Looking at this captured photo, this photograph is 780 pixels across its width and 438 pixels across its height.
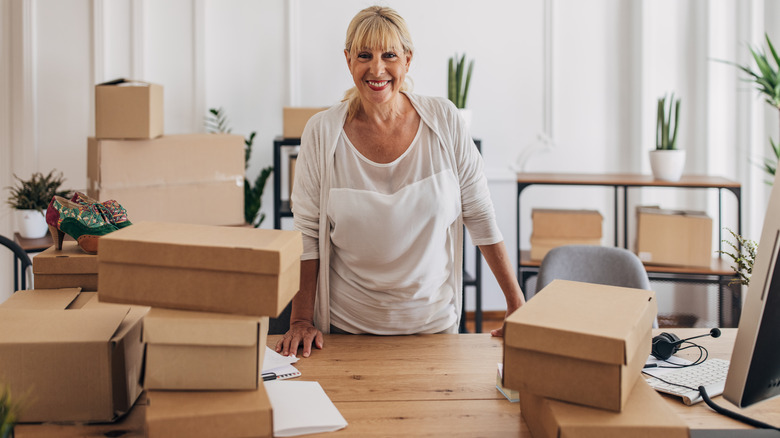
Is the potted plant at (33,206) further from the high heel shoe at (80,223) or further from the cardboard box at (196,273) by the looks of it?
the cardboard box at (196,273)

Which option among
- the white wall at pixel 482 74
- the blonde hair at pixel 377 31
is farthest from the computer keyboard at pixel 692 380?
the white wall at pixel 482 74

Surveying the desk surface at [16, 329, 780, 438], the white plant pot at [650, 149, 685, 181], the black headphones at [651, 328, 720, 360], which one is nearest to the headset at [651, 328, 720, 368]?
the black headphones at [651, 328, 720, 360]

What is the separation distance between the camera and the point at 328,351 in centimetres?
181

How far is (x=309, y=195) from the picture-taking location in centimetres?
202

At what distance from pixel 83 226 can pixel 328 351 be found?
67cm

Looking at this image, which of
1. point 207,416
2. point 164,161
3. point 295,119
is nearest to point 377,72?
point 207,416

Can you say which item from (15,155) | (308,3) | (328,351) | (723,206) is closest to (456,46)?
(308,3)

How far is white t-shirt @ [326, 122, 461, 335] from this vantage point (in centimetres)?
197

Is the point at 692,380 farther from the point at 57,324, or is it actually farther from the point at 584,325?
the point at 57,324

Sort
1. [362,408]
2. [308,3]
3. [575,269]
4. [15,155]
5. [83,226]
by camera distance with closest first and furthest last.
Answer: [362,408]
[83,226]
[575,269]
[15,155]
[308,3]

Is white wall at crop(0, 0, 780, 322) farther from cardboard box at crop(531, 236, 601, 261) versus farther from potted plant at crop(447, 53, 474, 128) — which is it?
cardboard box at crop(531, 236, 601, 261)

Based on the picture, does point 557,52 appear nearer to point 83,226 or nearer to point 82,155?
point 82,155

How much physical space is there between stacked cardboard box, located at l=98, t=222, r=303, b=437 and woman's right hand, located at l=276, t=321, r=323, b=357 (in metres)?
0.48

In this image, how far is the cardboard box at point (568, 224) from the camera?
147 inches
